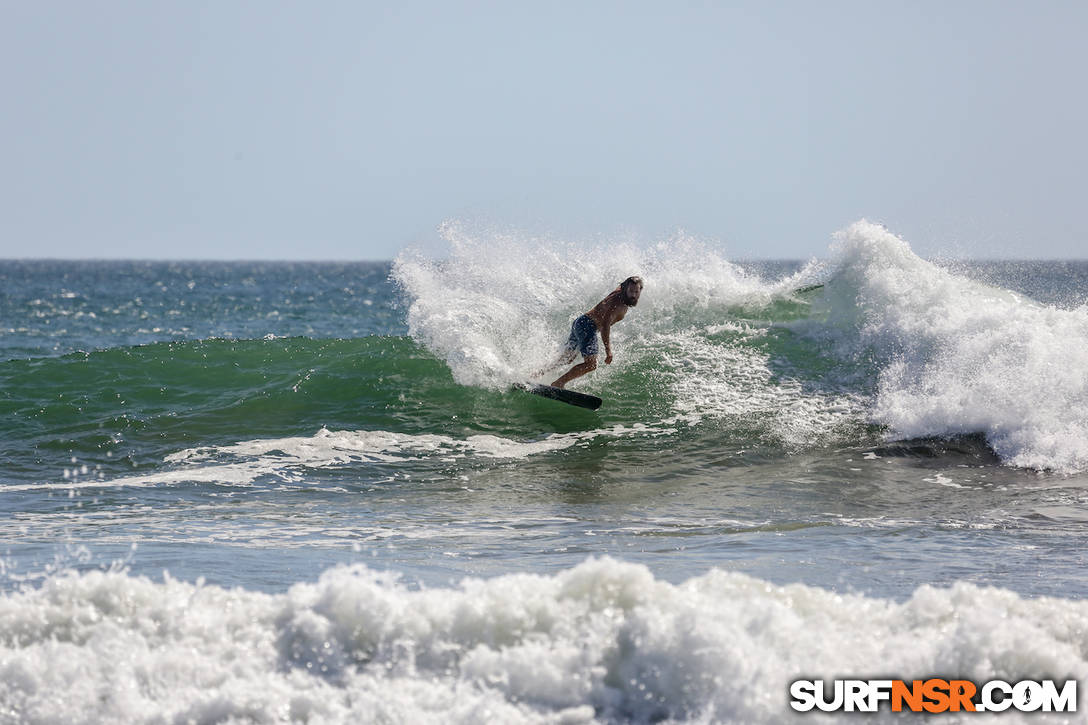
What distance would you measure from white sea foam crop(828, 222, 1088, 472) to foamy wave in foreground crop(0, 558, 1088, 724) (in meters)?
5.83

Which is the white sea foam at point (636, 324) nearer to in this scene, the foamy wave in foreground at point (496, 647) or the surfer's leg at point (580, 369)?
the surfer's leg at point (580, 369)

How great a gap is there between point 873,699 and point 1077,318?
32.0ft

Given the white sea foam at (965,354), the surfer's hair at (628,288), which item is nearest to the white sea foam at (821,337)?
the white sea foam at (965,354)

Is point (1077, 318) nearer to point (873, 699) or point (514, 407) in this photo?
point (514, 407)

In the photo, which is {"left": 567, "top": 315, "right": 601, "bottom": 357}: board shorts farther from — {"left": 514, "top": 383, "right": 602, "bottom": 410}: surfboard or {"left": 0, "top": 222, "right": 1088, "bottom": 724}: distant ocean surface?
{"left": 0, "top": 222, "right": 1088, "bottom": 724}: distant ocean surface

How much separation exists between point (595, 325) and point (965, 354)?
4.22 meters

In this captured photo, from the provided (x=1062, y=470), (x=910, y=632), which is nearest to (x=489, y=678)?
(x=910, y=632)

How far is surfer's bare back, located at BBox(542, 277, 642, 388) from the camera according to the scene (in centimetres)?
1116

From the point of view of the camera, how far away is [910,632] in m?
4.57

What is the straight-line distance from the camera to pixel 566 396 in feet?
36.0

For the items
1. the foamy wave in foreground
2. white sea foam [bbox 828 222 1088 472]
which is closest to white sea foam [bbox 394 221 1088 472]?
white sea foam [bbox 828 222 1088 472]

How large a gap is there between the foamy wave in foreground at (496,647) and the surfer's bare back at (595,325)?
6451 mm

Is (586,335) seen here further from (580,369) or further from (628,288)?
(628,288)

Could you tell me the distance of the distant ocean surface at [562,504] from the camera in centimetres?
428
